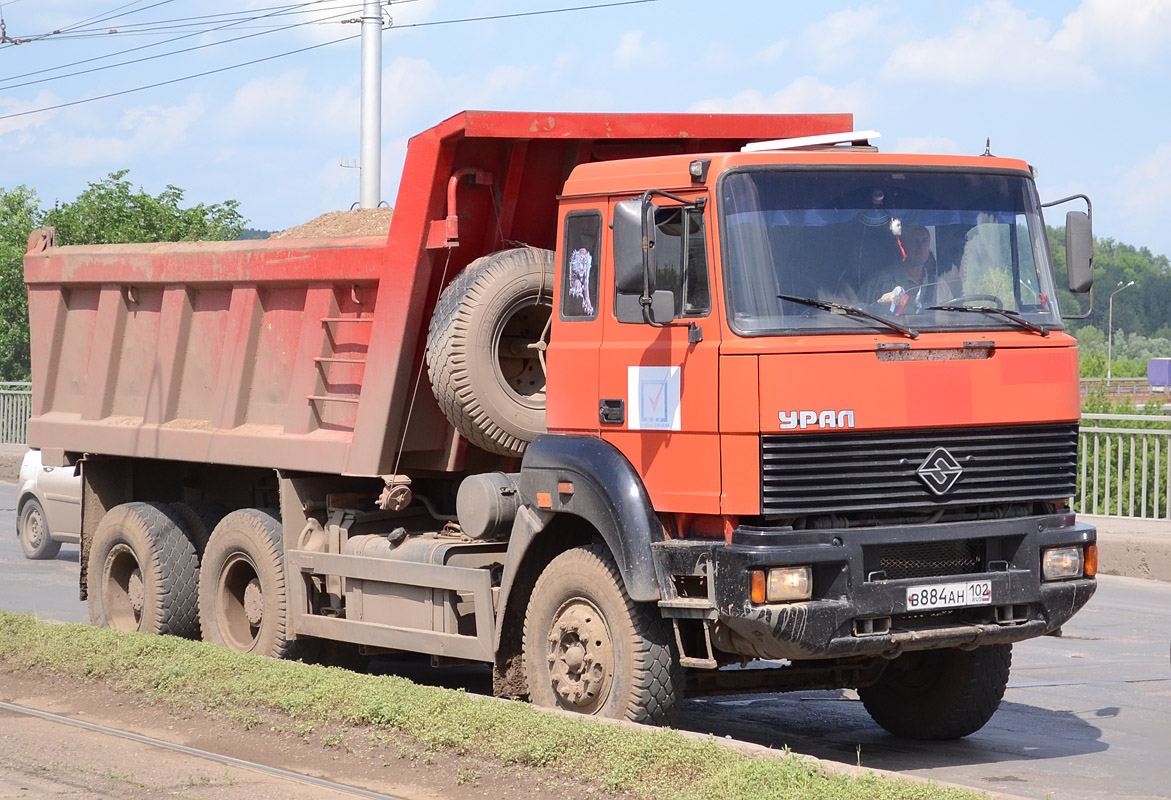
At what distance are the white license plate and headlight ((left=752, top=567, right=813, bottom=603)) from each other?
48cm

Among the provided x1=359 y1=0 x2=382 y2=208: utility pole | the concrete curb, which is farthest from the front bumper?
x1=359 y1=0 x2=382 y2=208: utility pole

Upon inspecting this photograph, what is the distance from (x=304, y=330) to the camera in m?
9.53

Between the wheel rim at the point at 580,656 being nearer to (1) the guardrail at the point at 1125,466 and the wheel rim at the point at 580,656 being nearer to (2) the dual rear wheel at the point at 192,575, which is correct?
(2) the dual rear wheel at the point at 192,575

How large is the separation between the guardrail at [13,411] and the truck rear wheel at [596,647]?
22788 mm

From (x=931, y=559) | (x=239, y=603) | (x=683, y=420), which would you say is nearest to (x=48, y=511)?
(x=239, y=603)

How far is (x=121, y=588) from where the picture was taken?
1120 centimetres

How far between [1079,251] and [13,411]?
24.6 meters

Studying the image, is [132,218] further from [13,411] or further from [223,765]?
[223,765]

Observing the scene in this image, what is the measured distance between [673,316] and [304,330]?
3.54 m

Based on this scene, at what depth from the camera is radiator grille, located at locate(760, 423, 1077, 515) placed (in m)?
6.37

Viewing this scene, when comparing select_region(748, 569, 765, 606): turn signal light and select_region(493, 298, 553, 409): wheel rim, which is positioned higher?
select_region(493, 298, 553, 409): wheel rim

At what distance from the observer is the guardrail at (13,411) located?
Result: 28.2m

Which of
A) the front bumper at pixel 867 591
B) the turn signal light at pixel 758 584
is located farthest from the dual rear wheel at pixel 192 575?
the turn signal light at pixel 758 584

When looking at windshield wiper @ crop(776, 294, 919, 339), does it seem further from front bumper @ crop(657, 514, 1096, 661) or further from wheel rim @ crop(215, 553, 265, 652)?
wheel rim @ crop(215, 553, 265, 652)
